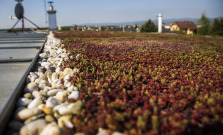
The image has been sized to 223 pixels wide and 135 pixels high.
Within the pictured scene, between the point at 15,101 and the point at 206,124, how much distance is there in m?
2.05

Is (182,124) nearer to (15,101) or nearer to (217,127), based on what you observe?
(217,127)

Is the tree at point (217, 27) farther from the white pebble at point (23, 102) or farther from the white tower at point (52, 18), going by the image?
the white pebble at point (23, 102)

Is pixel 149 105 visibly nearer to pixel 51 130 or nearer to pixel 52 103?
pixel 51 130

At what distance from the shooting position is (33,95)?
2355 millimetres

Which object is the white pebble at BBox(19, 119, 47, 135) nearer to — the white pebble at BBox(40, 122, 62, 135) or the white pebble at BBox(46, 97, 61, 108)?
the white pebble at BBox(40, 122, 62, 135)

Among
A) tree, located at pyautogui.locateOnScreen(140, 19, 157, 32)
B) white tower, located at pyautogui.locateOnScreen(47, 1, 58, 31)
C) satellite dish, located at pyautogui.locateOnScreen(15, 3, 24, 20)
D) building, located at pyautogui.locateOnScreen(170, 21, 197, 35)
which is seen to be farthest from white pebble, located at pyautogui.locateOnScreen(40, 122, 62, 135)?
building, located at pyautogui.locateOnScreen(170, 21, 197, 35)

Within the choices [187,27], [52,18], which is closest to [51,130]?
[52,18]

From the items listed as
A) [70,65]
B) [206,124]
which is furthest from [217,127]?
[70,65]

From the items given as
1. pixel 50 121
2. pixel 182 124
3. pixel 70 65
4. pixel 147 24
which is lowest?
pixel 50 121

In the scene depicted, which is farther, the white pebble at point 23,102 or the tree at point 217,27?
the tree at point 217,27

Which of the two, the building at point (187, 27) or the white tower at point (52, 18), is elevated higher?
the building at point (187, 27)

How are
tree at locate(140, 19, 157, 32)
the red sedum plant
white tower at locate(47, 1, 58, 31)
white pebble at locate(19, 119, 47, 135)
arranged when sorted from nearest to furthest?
the red sedum plant, white pebble at locate(19, 119, 47, 135), white tower at locate(47, 1, 58, 31), tree at locate(140, 19, 157, 32)

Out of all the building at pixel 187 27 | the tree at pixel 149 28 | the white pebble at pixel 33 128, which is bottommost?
the white pebble at pixel 33 128

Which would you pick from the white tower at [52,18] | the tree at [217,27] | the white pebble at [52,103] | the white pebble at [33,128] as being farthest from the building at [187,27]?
the white pebble at [33,128]
